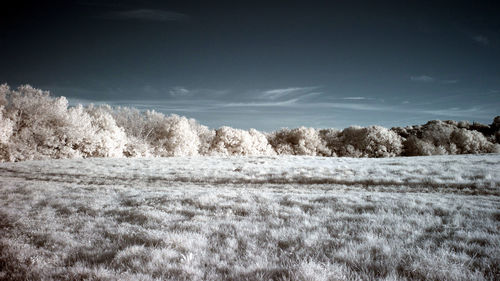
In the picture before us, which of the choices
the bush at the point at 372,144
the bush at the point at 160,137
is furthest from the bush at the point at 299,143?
the bush at the point at 372,144

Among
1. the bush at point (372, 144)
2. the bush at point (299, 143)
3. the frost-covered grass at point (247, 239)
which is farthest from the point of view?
the bush at point (299, 143)

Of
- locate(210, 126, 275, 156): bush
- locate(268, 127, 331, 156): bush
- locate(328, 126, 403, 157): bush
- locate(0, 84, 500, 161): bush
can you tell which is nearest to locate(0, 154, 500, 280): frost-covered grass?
locate(0, 84, 500, 161): bush

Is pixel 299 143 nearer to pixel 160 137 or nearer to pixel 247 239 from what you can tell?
pixel 160 137

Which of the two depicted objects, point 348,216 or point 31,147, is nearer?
point 348,216

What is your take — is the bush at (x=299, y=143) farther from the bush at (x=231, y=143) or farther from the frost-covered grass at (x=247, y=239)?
the frost-covered grass at (x=247, y=239)

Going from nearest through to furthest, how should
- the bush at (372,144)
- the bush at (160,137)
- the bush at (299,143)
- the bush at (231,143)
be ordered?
1. the bush at (160,137)
2. the bush at (231,143)
3. the bush at (372,144)
4. the bush at (299,143)

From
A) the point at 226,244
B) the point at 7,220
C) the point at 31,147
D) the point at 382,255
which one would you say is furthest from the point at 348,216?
the point at 31,147

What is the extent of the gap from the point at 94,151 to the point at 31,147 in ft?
30.0

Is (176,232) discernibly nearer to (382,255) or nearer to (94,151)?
(382,255)

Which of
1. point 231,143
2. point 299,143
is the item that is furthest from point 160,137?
point 299,143

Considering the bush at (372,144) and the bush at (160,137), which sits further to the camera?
the bush at (372,144)

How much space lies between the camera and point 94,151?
155 ft

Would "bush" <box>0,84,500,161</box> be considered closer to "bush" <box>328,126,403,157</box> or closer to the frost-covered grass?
"bush" <box>328,126,403,157</box>

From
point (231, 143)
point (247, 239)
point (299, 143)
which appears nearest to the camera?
point (247, 239)
